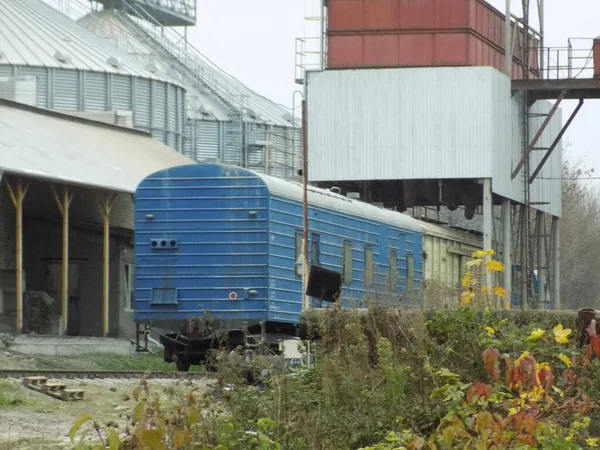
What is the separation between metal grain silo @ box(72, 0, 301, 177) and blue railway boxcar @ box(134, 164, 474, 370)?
34.0 meters

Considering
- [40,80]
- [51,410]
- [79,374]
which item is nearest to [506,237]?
[40,80]

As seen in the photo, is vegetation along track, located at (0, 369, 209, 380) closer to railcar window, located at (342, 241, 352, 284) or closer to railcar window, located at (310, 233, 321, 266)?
railcar window, located at (310, 233, 321, 266)

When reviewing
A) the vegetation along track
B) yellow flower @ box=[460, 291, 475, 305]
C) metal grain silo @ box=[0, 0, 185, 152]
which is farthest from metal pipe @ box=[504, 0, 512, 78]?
yellow flower @ box=[460, 291, 475, 305]

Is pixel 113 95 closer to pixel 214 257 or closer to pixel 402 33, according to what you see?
pixel 402 33

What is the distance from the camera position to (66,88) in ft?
170

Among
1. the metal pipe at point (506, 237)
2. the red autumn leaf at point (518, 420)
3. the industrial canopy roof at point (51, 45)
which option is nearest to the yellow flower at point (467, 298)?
the red autumn leaf at point (518, 420)

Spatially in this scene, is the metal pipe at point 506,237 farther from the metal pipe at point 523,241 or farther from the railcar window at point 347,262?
the railcar window at point 347,262

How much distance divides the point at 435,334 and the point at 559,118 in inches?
1519

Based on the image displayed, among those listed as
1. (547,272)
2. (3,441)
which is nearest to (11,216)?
(547,272)

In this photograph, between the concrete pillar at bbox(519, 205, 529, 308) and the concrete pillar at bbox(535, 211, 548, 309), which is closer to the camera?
the concrete pillar at bbox(519, 205, 529, 308)

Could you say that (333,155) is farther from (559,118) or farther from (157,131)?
(157,131)

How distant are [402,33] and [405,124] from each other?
2639 millimetres

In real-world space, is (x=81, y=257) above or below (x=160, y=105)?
below

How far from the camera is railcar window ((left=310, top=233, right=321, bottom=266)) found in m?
24.2
